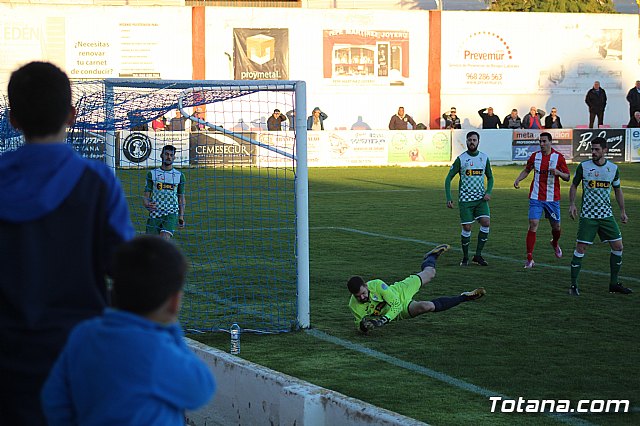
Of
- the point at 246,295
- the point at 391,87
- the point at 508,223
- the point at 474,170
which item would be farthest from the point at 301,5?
the point at 246,295

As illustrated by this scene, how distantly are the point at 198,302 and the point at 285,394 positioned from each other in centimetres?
573

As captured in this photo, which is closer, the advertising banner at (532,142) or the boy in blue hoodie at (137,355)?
the boy in blue hoodie at (137,355)

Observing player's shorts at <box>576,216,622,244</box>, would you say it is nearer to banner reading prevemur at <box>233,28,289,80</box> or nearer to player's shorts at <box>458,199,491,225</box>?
player's shorts at <box>458,199,491,225</box>

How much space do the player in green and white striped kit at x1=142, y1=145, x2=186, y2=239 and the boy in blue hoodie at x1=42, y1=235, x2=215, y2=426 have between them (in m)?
10.6

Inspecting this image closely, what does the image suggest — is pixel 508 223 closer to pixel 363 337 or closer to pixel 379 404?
pixel 363 337

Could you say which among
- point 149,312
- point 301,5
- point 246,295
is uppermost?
point 301,5

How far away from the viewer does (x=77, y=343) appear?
2.85 meters

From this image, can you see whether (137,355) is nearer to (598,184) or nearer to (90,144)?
(90,144)

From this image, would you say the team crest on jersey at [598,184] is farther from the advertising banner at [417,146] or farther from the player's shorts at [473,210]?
the advertising banner at [417,146]

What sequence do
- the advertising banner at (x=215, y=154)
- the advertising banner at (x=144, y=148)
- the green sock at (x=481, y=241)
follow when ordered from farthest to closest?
the advertising banner at (x=215, y=154)
the advertising banner at (x=144, y=148)
the green sock at (x=481, y=241)

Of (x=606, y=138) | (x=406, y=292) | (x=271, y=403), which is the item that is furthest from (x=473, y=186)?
(x=606, y=138)

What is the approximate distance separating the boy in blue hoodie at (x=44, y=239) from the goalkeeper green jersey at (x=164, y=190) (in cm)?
1017
